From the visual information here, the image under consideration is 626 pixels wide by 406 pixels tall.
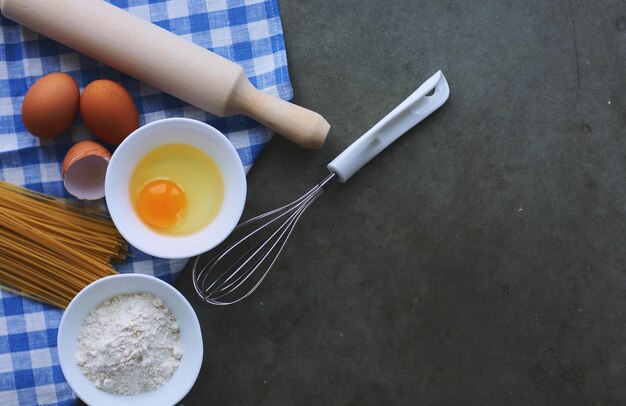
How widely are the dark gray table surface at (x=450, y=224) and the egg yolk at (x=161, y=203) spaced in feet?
0.49

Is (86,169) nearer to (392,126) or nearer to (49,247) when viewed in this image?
(49,247)

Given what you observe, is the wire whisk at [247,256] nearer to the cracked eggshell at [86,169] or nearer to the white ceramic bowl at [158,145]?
the white ceramic bowl at [158,145]

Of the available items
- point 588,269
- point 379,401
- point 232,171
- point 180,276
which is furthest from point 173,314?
point 588,269

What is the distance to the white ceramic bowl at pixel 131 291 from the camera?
88 cm

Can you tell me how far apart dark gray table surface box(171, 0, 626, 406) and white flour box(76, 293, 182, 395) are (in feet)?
0.40

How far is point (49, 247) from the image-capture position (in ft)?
3.07

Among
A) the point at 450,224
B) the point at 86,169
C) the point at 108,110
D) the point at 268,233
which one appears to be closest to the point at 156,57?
the point at 108,110

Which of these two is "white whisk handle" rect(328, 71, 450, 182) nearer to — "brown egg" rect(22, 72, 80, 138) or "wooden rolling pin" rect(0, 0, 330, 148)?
"wooden rolling pin" rect(0, 0, 330, 148)

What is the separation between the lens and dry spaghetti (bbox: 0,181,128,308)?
3.05 feet

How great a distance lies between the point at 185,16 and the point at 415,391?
30.6 inches

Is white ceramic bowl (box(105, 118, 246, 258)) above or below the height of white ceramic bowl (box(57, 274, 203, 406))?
above

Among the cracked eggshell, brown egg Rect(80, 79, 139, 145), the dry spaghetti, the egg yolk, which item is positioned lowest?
the dry spaghetti

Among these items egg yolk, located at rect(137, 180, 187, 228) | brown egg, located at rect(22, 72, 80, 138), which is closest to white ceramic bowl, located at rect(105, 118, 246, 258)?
egg yolk, located at rect(137, 180, 187, 228)

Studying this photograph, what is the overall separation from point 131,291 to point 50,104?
12.4 inches
